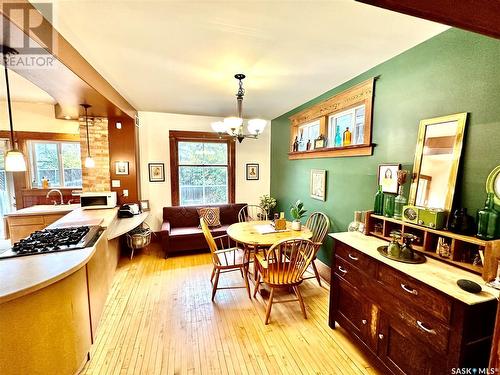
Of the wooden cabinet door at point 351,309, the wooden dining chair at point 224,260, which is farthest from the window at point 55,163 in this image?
the wooden cabinet door at point 351,309

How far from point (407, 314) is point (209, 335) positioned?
5.50 ft

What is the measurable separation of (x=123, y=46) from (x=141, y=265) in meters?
3.11

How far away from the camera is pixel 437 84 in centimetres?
183

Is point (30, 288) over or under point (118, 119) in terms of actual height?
under

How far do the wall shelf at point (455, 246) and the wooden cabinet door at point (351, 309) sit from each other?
582 mm

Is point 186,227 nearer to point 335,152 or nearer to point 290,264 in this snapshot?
point 290,264

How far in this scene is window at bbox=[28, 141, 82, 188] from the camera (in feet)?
14.8

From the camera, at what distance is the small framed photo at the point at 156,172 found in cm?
452

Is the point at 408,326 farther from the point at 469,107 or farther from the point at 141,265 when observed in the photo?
the point at 141,265

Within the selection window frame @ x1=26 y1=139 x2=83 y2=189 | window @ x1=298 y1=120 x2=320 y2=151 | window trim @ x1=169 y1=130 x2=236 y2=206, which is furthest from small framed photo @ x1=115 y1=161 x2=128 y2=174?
window @ x1=298 y1=120 x2=320 y2=151

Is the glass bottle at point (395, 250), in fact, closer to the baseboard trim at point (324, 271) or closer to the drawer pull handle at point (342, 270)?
the drawer pull handle at point (342, 270)

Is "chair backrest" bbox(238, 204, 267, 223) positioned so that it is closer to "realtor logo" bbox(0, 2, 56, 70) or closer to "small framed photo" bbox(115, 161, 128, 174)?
"small framed photo" bbox(115, 161, 128, 174)

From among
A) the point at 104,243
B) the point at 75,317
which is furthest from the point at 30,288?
the point at 104,243

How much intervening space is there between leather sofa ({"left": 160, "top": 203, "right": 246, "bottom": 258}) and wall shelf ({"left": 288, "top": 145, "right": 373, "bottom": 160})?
69.1 inches
